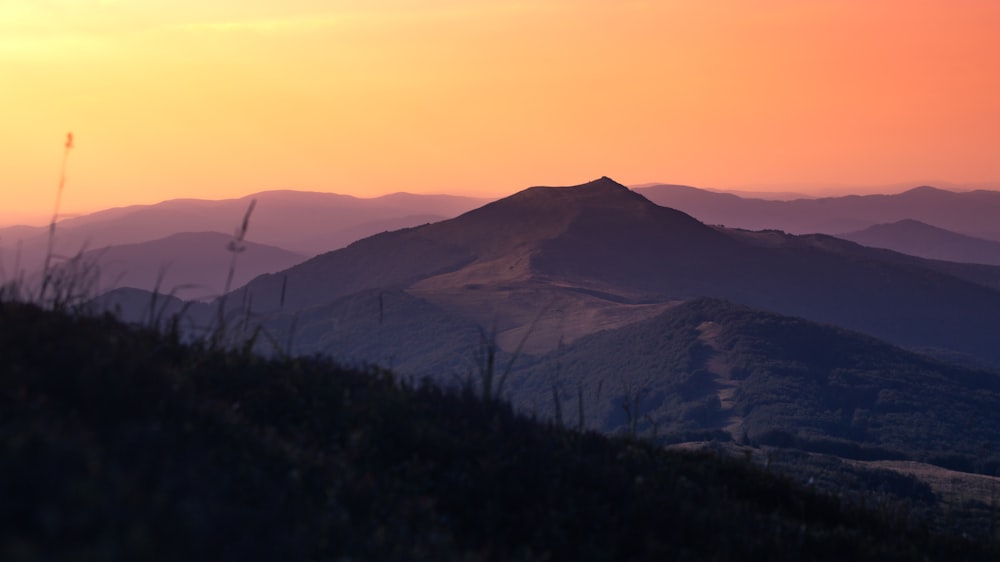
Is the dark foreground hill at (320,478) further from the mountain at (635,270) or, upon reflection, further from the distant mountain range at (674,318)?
the mountain at (635,270)

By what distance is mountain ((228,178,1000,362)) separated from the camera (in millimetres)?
116625

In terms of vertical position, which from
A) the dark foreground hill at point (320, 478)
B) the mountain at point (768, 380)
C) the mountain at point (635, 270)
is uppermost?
the mountain at point (635, 270)

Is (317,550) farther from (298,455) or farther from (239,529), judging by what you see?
(298,455)

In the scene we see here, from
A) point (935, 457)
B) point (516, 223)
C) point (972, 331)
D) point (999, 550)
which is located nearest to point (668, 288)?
point (516, 223)

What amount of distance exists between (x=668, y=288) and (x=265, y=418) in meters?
118

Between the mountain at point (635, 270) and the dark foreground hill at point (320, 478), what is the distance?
97.1 metres

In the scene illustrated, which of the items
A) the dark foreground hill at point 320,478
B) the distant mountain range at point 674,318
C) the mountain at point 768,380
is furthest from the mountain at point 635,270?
the dark foreground hill at point 320,478

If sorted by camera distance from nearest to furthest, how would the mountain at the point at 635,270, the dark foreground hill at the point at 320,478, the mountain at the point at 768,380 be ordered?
1. the dark foreground hill at the point at 320,478
2. the mountain at the point at 768,380
3. the mountain at the point at 635,270

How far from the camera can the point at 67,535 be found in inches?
139

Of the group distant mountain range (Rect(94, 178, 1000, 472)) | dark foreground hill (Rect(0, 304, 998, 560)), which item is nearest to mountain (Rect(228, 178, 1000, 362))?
distant mountain range (Rect(94, 178, 1000, 472))

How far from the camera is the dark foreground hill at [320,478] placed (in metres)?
3.87

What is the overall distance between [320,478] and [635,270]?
121076mm

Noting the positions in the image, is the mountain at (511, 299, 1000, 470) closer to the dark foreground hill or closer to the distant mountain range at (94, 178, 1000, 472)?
the distant mountain range at (94, 178, 1000, 472)

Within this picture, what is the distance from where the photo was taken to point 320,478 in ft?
17.2
